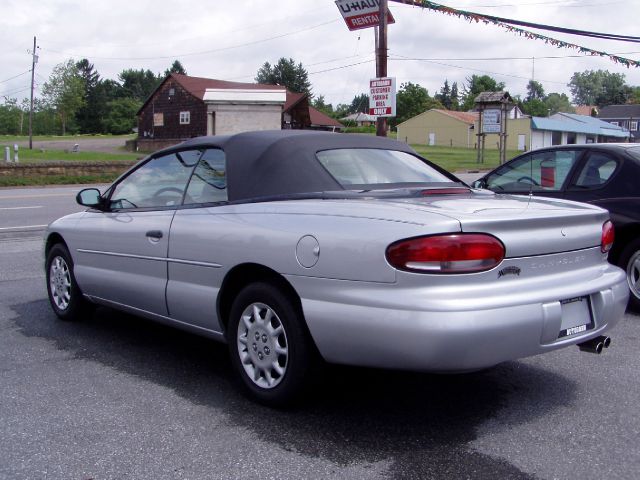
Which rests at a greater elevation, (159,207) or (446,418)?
(159,207)

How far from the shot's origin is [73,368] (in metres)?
4.84

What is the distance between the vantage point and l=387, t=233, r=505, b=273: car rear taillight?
134 inches

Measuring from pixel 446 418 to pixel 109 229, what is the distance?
9.37 feet

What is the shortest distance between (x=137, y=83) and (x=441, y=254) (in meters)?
138

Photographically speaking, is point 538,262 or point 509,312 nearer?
point 509,312

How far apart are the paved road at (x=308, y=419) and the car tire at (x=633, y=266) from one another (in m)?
1.02

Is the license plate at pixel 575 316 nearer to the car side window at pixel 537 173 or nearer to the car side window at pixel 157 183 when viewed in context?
the car side window at pixel 157 183

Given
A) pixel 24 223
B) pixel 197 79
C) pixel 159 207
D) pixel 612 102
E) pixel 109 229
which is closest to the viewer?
pixel 159 207

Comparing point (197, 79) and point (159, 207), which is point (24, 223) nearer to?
point (159, 207)

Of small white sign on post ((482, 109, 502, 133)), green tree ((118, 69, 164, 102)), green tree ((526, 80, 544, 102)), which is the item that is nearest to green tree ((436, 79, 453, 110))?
green tree ((526, 80, 544, 102))

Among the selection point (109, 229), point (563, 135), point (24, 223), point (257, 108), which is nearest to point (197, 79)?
point (257, 108)

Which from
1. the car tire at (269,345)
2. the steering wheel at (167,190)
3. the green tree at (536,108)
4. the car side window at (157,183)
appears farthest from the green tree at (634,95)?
the car tire at (269,345)

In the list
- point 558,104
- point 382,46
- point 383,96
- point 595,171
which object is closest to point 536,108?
point 558,104

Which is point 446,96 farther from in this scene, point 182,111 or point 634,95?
point 182,111
